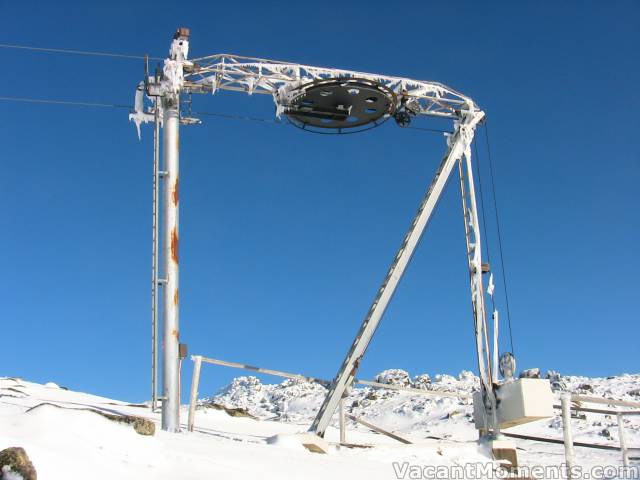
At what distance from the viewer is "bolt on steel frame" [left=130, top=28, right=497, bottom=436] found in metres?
13.6

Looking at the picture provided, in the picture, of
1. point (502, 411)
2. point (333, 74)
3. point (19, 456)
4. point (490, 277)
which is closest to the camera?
point (19, 456)

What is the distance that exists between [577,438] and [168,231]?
11.0m

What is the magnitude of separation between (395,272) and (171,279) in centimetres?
462

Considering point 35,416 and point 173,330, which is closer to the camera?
point 35,416

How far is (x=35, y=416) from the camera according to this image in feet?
23.9

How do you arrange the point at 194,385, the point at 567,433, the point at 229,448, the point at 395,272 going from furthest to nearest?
the point at 395,272
the point at 194,385
the point at 567,433
the point at 229,448

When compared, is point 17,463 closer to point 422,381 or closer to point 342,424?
point 342,424

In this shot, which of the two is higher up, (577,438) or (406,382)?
(406,382)

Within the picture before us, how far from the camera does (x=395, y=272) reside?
14797mm

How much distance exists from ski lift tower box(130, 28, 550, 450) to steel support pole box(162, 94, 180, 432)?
0.06 feet

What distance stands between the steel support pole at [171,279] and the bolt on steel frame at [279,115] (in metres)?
0.02

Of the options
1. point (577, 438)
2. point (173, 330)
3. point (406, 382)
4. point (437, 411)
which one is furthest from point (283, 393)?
point (173, 330)

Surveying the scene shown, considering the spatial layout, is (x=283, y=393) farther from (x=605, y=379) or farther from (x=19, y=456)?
(x=19, y=456)

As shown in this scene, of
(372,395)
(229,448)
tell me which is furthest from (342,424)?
(372,395)
